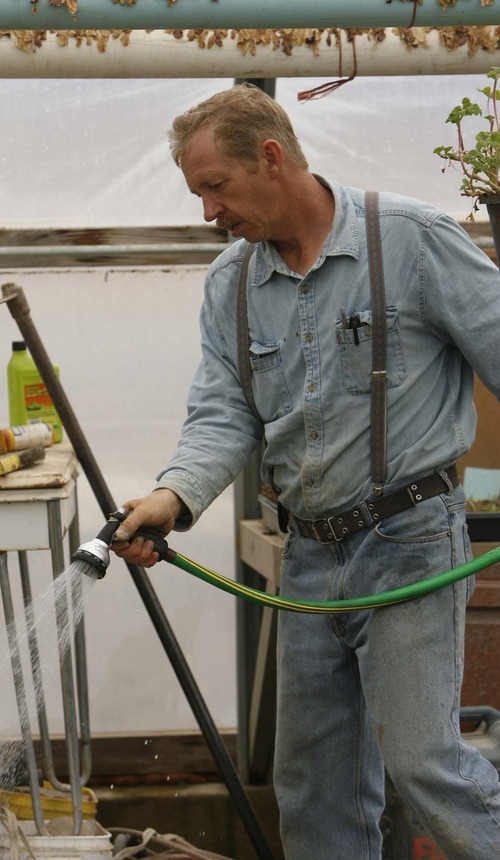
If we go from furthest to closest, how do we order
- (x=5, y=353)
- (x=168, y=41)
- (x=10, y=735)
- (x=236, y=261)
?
(x=5, y=353)
(x=10, y=735)
(x=168, y=41)
(x=236, y=261)

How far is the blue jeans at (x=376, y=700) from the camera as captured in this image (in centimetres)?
221

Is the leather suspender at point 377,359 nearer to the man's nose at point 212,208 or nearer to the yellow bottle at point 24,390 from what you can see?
the man's nose at point 212,208

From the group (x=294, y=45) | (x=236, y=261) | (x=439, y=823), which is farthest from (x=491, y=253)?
(x=439, y=823)

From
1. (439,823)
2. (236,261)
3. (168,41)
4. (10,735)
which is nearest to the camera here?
(439,823)

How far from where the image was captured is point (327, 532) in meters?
2.37

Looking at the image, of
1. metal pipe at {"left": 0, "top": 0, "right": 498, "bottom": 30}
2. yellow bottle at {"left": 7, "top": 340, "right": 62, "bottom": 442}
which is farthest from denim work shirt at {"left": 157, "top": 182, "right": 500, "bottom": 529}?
yellow bottle at {"left": 7, "top": 340, "right": 62, "bottom": 442}

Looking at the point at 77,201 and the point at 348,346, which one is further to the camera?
the point at 77,201

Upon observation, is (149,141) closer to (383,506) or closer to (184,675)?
(184,675)

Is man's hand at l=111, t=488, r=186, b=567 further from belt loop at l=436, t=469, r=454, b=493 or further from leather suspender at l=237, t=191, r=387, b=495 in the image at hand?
belt loop at l=436, t=469, r=454, b=493

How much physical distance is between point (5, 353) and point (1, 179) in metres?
0.51

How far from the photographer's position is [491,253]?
3.67m

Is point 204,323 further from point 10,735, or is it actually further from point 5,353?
point 10,735

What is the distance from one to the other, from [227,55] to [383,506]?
1160 mm

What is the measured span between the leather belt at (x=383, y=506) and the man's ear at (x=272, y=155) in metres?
0.65
